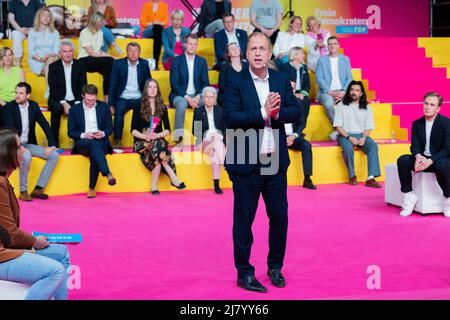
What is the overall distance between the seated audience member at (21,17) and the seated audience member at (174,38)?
5.98 ft

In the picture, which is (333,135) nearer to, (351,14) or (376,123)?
(376,123)

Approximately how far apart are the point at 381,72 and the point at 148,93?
175 inches

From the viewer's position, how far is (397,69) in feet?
38.1

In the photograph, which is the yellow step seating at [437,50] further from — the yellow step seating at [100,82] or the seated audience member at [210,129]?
the seated audience member at [210,129]

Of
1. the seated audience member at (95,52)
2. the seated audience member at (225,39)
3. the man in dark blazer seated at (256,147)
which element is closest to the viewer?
the man in dark blazer seated at (256,147)

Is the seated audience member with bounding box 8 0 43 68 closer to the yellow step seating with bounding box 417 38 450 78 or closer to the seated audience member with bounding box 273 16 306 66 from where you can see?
the seated audience member with bounding box 273 16 306 66

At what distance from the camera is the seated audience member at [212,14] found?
35.9 ft

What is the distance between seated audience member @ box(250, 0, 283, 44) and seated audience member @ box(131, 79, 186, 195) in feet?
10.0

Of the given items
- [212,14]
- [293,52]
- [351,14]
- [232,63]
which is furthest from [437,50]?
[232,63]

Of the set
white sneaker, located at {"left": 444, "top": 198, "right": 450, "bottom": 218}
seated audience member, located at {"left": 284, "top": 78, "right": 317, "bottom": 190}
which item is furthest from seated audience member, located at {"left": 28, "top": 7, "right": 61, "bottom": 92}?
white sneaker, located at {"left": 444, "top": 198, "right": 450, "bottom": 218}

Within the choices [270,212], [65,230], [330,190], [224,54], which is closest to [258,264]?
[270,212]

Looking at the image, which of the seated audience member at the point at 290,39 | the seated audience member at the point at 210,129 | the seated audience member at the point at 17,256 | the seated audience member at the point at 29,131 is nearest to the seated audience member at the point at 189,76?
the seated audience member at the point at 210,129

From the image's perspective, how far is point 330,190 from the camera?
332 inches

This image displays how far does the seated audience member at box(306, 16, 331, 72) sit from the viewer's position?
1071cm
